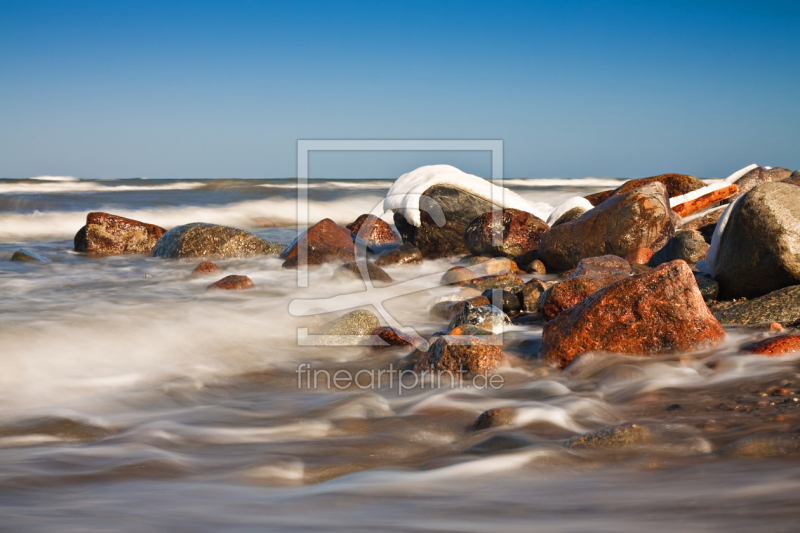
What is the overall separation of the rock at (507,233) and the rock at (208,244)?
10.1 feet

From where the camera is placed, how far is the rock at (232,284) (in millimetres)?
6535

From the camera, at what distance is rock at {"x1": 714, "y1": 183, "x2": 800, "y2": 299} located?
4246 millimetres

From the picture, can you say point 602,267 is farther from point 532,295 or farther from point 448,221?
point 448,221

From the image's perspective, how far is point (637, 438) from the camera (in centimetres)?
254

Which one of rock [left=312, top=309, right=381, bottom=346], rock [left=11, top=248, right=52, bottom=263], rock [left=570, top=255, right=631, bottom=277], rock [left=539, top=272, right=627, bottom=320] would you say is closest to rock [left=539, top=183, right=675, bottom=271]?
rock [left=570, top=255, right=631, bottom=277]

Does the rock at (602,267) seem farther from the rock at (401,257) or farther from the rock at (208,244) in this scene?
the rock at (208,244)

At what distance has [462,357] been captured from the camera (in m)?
3.73

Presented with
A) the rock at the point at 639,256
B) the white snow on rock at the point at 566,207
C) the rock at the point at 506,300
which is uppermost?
the white snow on rock at the point at 566,207

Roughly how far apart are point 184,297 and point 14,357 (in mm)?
2032

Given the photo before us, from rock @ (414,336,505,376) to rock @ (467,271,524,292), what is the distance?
191 cm

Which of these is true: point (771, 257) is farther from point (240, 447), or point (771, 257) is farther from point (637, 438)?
point (240, 447)

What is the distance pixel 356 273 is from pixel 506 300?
2.20 metres

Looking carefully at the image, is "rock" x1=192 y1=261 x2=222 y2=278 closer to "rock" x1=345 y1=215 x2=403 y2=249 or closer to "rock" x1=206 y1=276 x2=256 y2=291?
"rock" x1=206 y1=276 x2=256 y2=291

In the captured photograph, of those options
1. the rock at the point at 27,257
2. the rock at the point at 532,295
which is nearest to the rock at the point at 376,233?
the rock at the point at 532,295
